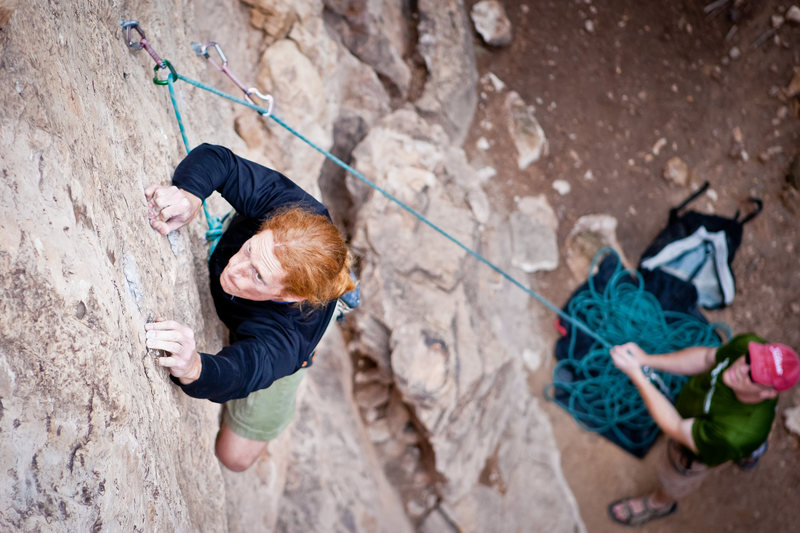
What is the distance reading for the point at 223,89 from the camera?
282 cm

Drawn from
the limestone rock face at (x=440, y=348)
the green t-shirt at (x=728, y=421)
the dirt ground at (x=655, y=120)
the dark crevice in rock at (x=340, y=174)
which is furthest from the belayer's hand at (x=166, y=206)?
the dirt ground at (x=655, y=120)

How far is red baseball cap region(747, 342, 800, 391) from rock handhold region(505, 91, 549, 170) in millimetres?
2291

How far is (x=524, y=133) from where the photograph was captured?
4621mm

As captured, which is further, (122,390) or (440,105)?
(440,105)

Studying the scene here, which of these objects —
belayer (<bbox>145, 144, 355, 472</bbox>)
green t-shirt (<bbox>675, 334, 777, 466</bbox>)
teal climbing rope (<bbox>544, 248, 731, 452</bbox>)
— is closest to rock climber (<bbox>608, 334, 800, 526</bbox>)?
green t-shirt (<bbox>675, 334, 777, 466</bbox>)

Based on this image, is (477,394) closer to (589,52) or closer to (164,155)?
(164,155)

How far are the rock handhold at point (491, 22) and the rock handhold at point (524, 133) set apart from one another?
485 mm

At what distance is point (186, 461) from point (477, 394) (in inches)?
81.4

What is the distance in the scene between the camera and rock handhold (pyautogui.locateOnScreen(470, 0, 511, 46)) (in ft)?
15.3

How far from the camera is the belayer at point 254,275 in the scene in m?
1.49

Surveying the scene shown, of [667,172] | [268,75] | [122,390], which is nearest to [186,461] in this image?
[122,390]

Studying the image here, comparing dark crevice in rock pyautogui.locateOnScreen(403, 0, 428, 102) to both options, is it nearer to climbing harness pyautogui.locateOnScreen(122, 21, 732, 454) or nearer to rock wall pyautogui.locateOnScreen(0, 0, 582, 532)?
rock wall pyautogui.locateOnScreen(0, 0, 582, 532)

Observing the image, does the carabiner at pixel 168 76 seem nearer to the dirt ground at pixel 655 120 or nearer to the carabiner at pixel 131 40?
the carabiner at pixel 131 40

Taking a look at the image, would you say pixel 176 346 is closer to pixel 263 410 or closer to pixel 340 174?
pixel 263 410
